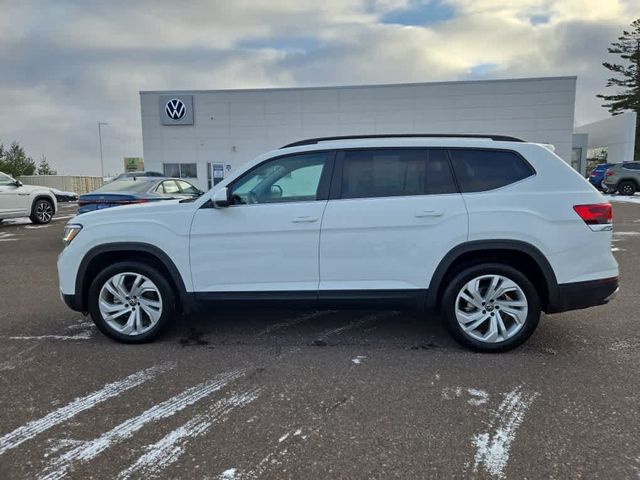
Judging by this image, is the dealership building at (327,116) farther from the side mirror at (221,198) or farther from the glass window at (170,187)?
the side mirror at (221,198)

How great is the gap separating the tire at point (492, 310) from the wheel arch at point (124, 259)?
7.68 feet

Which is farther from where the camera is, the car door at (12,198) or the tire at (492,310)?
the car door at (12,198)

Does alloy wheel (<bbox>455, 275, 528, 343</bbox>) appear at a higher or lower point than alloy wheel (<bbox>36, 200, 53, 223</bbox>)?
lower

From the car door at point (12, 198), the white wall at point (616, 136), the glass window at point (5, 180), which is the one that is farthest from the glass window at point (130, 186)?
the white wall at point (616, 136)

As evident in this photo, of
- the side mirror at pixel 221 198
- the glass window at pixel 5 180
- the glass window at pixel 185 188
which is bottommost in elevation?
the side mirror at pixel 221 198

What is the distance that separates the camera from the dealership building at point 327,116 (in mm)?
26375

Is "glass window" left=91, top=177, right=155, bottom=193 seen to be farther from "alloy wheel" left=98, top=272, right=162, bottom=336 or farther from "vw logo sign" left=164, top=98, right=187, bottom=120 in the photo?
"vw logo sign" left=164, top=98, right=187, bottom=120

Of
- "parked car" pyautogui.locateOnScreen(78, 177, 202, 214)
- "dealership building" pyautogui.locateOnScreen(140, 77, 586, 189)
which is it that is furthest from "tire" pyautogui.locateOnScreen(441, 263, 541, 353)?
"dealership building" pyautogui.locateOnScreen(140, 77, 586, 189)

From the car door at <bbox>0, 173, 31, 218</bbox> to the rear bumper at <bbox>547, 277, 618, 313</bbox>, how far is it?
14.3 meters

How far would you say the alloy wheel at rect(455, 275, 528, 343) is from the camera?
12.6 feet

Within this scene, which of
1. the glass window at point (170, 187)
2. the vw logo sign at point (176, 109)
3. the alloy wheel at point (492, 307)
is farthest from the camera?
the vw logo sign at point (176, 109)

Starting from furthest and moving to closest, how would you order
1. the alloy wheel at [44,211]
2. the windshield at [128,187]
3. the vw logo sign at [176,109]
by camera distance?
the vw logo sign at [176,109]
the alloy wheel at [44,211]
the windshield at [128,187]

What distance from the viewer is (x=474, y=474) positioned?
2.38 meters

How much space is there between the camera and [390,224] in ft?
12.5
